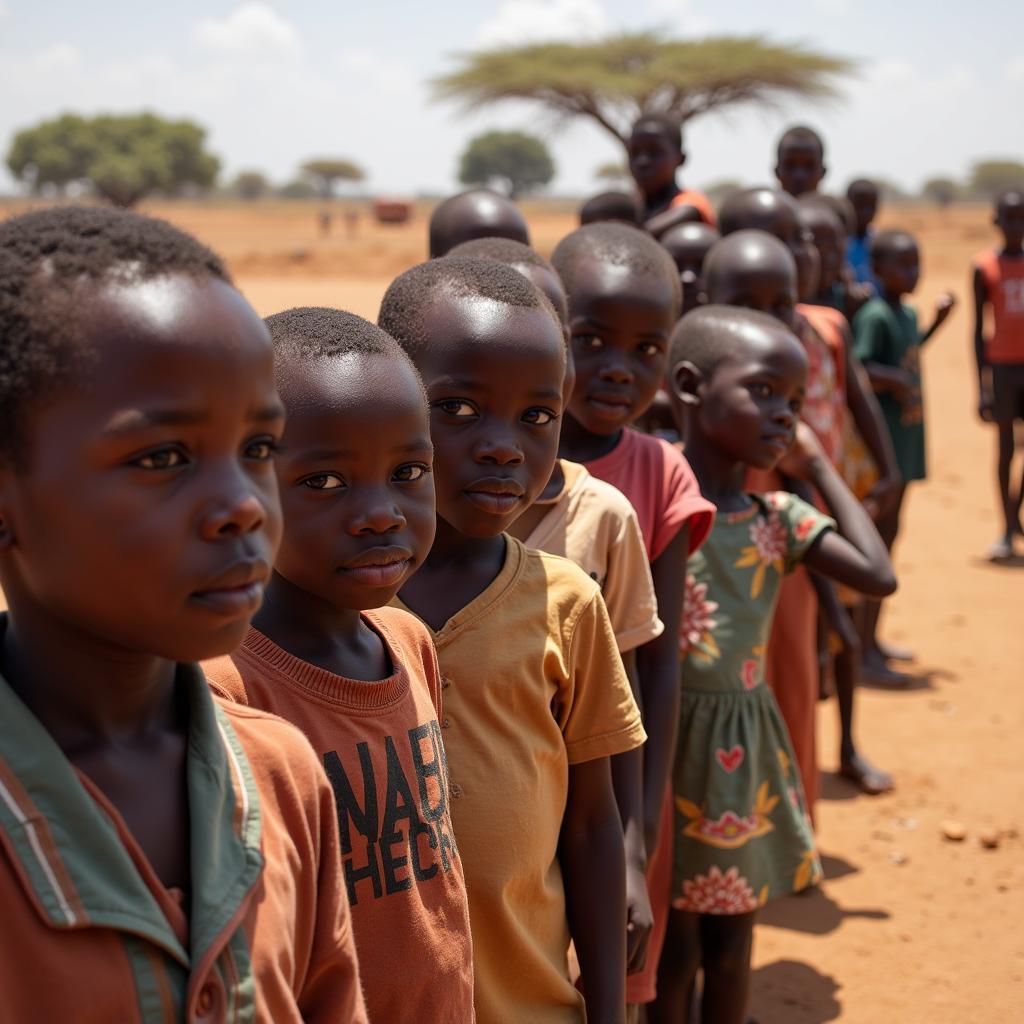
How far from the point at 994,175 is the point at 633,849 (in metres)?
82.4

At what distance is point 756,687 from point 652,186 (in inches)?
136

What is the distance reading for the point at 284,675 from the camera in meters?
1.40

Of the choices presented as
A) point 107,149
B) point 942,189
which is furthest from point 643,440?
point 942,189

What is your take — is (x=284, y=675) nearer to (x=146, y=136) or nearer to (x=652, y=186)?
(x=652, y=186)

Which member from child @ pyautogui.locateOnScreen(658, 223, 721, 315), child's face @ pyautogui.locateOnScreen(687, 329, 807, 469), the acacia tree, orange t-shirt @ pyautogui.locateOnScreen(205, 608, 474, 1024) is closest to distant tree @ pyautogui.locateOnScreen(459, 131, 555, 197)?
the acacia tree

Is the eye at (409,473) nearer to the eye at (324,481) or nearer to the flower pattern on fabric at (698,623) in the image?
the eye at (324,481)

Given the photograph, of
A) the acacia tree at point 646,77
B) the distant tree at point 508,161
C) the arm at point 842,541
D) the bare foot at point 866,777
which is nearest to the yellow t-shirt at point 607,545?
the arm at point 842,541

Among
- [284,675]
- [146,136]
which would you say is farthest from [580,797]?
[146,136]

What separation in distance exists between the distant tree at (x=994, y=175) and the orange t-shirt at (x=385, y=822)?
7995cm

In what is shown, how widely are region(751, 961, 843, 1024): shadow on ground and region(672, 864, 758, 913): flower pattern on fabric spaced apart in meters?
0.73

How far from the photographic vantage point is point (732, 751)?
8.64 feet

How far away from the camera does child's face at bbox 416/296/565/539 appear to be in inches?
68.2

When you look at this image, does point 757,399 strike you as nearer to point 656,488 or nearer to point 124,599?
point 656,488

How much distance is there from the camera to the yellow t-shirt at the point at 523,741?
165 cm
